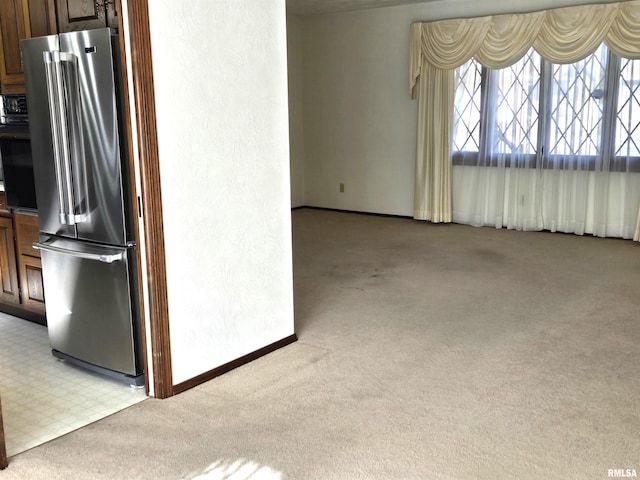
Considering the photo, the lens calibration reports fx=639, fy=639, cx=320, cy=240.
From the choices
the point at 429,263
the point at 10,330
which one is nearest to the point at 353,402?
the point at 10,330

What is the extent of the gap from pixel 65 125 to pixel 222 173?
0.74m

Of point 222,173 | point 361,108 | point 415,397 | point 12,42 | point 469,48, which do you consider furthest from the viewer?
point 361,108

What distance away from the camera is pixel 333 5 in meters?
7.06

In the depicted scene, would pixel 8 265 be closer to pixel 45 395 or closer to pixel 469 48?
pixel 45 395

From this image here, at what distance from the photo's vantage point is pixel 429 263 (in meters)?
5.38

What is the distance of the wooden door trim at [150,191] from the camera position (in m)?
2.60

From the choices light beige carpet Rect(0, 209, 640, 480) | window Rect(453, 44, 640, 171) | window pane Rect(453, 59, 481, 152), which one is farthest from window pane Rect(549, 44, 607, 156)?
light beige carpet Rect(0, 209, 640, 480)

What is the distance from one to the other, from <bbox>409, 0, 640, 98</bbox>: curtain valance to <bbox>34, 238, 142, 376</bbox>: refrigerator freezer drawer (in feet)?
15.6

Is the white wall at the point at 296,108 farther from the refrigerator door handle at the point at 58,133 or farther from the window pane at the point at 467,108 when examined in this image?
the refrigerator door handle at the point at 58,133

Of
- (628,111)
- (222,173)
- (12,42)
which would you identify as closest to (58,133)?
(222,173)

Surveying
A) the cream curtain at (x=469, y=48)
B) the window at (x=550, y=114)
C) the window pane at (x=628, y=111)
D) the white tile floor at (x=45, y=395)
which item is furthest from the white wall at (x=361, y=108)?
the white tile floor at (x=45, y=395)

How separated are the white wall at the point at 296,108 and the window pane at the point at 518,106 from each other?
2660 millimetres

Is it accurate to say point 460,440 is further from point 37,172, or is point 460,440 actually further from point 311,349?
point 37,172

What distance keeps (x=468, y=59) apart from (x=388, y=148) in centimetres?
143
